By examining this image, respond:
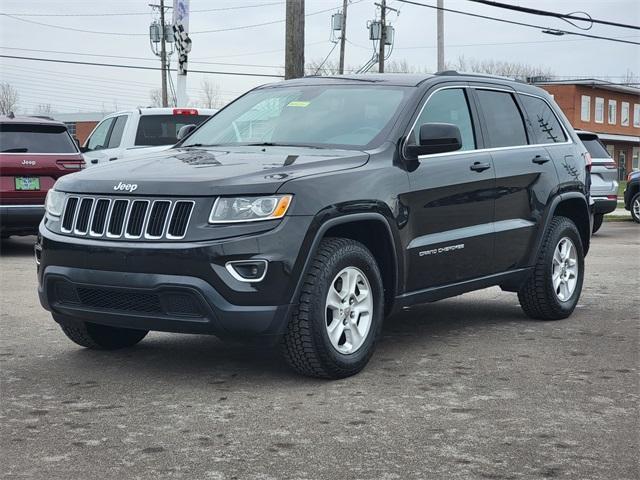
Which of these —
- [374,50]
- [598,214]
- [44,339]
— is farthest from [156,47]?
[44,339]

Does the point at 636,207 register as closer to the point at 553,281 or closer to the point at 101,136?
the point at 101,136

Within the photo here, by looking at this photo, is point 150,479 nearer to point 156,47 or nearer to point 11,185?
point 11,185

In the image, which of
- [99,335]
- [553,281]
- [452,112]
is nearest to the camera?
[99,335]

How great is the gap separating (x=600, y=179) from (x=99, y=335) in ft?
43.7

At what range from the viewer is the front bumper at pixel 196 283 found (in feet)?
17.0

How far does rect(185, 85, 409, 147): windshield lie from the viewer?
252 inches

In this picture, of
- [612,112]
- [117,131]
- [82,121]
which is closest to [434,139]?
[117,131]

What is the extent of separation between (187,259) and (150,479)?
1479mm

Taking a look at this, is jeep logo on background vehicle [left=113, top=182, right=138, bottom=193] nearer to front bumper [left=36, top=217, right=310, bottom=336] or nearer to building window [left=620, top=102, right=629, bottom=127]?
front bumper [left=36, top=217, right=310, bottom=336]

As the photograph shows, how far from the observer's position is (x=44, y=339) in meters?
6.98

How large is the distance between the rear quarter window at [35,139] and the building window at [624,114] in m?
62.1

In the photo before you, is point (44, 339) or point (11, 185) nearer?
point (44, 339)

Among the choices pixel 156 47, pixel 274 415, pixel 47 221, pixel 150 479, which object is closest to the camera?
pixel 150 479

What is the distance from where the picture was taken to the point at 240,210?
525 centimetres
